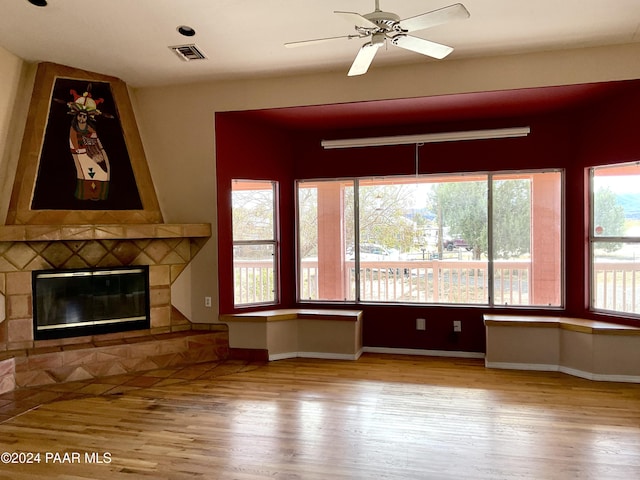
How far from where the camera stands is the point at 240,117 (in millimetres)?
5039

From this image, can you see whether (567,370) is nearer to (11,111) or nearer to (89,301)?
(89,301)

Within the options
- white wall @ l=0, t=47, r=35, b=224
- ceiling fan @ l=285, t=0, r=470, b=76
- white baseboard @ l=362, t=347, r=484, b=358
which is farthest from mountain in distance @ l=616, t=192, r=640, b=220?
white wall @ l=0, t=47, r=35, b=224

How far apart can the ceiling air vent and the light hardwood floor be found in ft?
10.4

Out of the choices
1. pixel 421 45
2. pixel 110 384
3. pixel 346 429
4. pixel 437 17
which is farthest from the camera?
pixel 110 384

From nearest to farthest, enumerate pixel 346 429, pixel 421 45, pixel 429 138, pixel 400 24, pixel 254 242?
pixel 400 24
pixel 421 45
pixel 346 429
pixel 429 138
pixel 254 242

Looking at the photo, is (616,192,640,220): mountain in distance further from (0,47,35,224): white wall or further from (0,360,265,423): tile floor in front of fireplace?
(0,47,35,224): white wall

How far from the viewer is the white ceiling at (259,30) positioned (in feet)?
11.1

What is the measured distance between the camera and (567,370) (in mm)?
4434

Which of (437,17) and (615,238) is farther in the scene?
(615,238)

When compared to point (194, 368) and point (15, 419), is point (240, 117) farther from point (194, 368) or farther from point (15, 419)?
point (15, 419)

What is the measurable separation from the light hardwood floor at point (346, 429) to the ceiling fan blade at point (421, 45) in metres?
2.70

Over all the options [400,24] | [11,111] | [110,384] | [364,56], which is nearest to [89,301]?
[110,384]

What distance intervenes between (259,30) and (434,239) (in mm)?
3019

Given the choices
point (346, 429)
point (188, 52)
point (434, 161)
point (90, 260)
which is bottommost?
point (346, 429)
